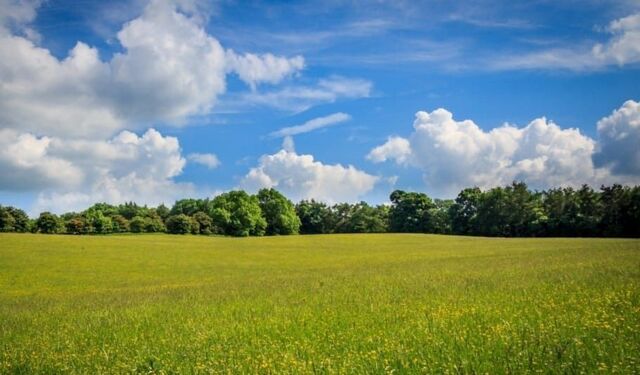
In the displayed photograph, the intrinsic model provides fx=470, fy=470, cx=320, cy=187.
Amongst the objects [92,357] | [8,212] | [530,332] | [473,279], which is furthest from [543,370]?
[8,212]

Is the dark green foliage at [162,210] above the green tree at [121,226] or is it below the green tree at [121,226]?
above

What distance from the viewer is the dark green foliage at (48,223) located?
12612 cm

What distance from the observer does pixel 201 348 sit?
10.4 meters

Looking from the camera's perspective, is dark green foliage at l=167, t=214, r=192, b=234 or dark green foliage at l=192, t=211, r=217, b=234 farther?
dark green foliage at l=192, t=211, r=217, b=234

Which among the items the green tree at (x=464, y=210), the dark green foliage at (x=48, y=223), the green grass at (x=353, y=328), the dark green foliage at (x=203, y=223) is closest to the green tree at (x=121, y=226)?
the dark green foliage at (x=48, y=223)

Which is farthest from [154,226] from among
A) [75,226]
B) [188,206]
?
[188,206]

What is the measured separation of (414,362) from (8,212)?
13855cm

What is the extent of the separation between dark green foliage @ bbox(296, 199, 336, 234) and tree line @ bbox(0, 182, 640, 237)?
238mm

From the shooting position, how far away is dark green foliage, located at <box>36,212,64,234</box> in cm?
12612

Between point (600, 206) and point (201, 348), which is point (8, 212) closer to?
point (201, 348)

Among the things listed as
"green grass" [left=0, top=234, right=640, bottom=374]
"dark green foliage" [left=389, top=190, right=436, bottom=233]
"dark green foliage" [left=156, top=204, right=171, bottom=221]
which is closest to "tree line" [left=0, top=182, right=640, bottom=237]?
"dark green foliage" [left=389, top=190, right=436, bottom=233]

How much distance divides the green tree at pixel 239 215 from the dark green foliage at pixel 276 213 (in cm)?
648

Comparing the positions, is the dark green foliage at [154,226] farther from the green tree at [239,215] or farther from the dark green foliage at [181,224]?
the green tree at [239,215]

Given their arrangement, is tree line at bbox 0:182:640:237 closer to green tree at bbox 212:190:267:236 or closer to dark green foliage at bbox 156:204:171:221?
green tree at bbox 212:190:267:236
